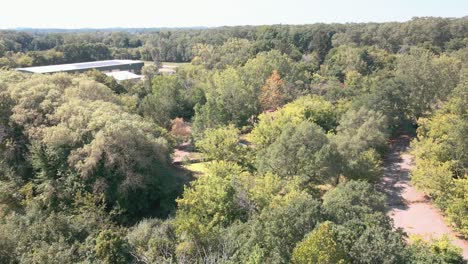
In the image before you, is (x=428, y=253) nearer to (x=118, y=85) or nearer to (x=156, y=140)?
(x=156, y=140)

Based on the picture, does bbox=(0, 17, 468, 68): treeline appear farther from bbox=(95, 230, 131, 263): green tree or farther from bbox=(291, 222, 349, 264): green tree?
bbox=(291, 222, 349, 264): green tree

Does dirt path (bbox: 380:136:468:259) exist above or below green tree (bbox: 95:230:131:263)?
below

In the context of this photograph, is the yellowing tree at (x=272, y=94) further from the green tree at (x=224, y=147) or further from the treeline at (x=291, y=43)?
the treeline at (x=291, y=43)

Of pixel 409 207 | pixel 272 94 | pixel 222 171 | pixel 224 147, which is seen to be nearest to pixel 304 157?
pixel 222 171

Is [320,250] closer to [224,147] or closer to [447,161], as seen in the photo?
[224,147]

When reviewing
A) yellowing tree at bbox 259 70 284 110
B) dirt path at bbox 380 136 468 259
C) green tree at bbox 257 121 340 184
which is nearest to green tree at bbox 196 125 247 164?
green tree at bbox 257 121 340 184

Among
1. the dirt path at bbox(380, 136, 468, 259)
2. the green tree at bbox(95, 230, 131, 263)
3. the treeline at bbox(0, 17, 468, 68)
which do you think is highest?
the treeline at bbox(0, 17, 468, 68)

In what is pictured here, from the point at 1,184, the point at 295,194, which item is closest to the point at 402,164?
the point at 295,194
